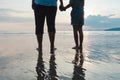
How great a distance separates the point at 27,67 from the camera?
4.39 m

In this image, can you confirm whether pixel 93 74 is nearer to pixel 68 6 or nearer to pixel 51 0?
pixel 51 0

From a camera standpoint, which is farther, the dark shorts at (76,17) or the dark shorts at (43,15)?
the dark shorts at (76,17)

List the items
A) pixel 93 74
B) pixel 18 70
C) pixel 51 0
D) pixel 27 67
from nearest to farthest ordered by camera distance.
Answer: pixel 93 74, pixel 18 70, pixel 27 67, pixel 51 0

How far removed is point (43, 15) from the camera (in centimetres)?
641

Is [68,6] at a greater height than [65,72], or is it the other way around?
[68,6]

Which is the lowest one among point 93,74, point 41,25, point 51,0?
point 93,74

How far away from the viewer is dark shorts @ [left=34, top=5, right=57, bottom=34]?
6.36 m

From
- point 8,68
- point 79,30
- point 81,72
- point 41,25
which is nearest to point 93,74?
point 81,72

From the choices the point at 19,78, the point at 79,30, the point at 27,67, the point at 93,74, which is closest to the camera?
the point at 19,78

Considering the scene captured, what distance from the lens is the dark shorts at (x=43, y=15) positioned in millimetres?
6363

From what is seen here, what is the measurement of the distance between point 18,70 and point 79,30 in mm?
3941

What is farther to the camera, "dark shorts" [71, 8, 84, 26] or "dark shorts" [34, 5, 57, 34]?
"dark shorts" [71, 8, 84, 26]

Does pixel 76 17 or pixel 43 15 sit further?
pixel 76 17

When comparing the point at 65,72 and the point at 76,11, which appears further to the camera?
the point at 76,11
